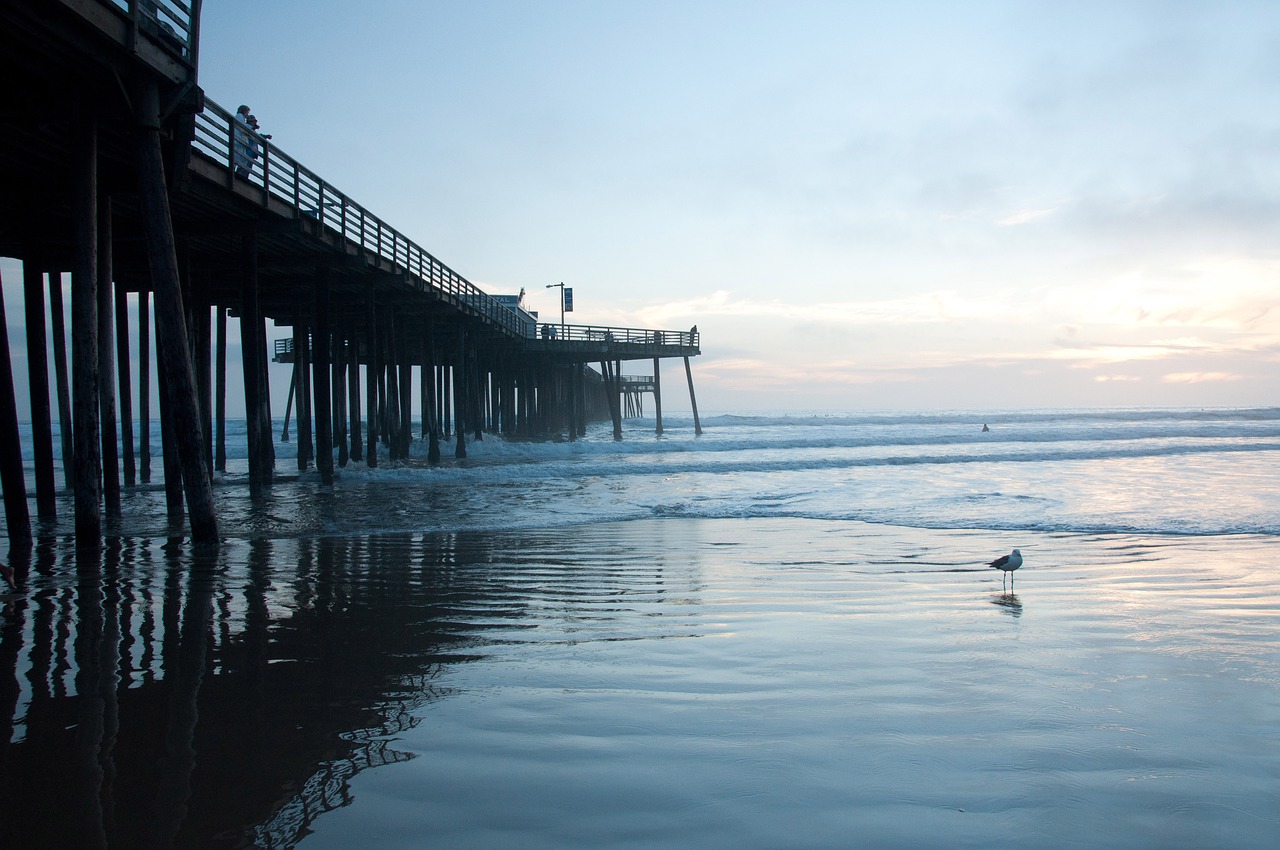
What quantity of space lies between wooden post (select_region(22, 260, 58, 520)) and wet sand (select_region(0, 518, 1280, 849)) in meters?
3.73

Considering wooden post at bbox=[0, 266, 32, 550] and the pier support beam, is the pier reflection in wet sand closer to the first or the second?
wooden post at bbox=[0, 266, 32, 550]

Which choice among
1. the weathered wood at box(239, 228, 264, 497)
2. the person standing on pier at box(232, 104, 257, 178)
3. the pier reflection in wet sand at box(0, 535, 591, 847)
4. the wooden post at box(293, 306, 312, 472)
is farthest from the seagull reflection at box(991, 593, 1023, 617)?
the wooden post at box(293, 306, 312, 472)

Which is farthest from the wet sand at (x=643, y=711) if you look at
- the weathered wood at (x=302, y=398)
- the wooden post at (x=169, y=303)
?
the weathered wood at (x=302, y=398)

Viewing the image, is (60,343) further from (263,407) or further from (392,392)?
(392,392)

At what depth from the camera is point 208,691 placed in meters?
3.74

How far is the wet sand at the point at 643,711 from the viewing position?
2.52m

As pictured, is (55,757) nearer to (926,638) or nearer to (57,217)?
(926,638)

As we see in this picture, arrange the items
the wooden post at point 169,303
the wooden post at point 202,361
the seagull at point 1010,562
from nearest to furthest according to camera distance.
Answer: the seagull at point 1010,562 < the wooden post at point 169,303 < the wooden post at point 202,361

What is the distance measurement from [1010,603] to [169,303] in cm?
806

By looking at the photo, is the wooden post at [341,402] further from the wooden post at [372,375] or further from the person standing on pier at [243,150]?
the person standing on pier at [243,150]

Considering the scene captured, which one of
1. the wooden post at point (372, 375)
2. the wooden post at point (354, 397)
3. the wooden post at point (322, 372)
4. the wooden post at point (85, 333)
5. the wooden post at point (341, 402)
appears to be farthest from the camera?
the wooden post at point (354, 397)

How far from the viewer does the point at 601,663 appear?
4.18 metres

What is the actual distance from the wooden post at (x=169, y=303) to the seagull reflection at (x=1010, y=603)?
724 cm

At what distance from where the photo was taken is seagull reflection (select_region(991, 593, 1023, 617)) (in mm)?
5426
